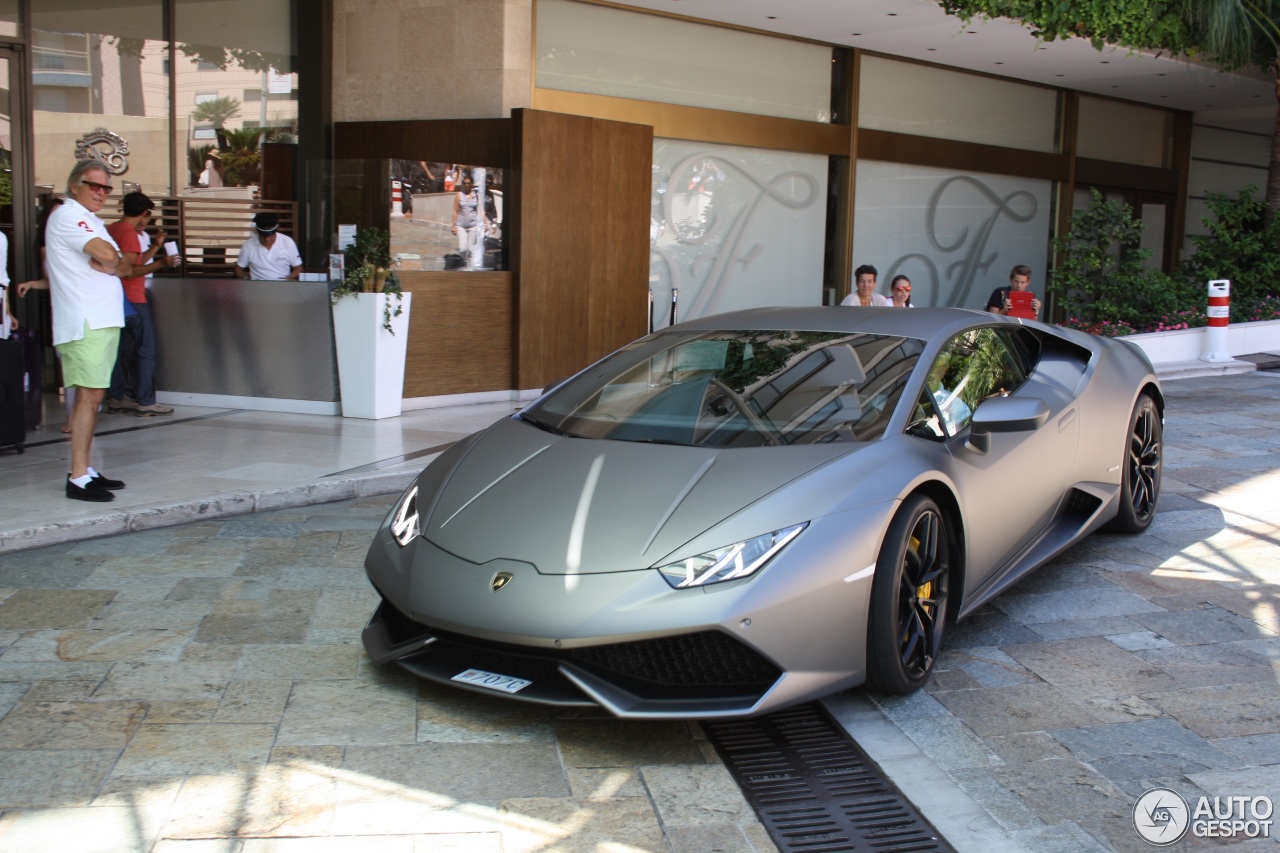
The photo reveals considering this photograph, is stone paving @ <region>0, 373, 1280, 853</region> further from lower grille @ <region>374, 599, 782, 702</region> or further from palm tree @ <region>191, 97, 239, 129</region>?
palm tree @ <region>191, 97, 239, 129</region>

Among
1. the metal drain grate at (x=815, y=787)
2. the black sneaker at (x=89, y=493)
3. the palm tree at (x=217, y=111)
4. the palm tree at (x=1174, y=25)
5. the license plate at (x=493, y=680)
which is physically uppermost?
the palm tree at (x=1174, y=25)

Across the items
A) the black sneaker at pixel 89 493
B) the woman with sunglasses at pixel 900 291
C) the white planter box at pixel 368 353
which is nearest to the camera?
the black sneaker at pixel 89 493

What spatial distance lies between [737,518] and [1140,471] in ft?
11.1

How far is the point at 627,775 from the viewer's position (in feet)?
11.2

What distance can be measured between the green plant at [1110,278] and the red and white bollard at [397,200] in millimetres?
9499

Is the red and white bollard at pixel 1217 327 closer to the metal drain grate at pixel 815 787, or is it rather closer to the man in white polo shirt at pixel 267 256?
the man in white polo shirt at pixel 267 256

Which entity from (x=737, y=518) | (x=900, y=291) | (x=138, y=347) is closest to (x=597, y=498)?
(x=737, y=518)

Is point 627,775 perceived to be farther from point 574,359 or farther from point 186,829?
point 574,359

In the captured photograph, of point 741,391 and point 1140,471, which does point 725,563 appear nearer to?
point 741,391

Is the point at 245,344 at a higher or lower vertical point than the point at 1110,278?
lower

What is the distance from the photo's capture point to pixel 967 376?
4789 millimetres

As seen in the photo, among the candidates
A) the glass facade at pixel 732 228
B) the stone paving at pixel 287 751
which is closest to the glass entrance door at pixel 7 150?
the glass facade at pixel 732 228

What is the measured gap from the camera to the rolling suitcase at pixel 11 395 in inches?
293

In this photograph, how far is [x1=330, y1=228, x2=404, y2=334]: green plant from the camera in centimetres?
954
